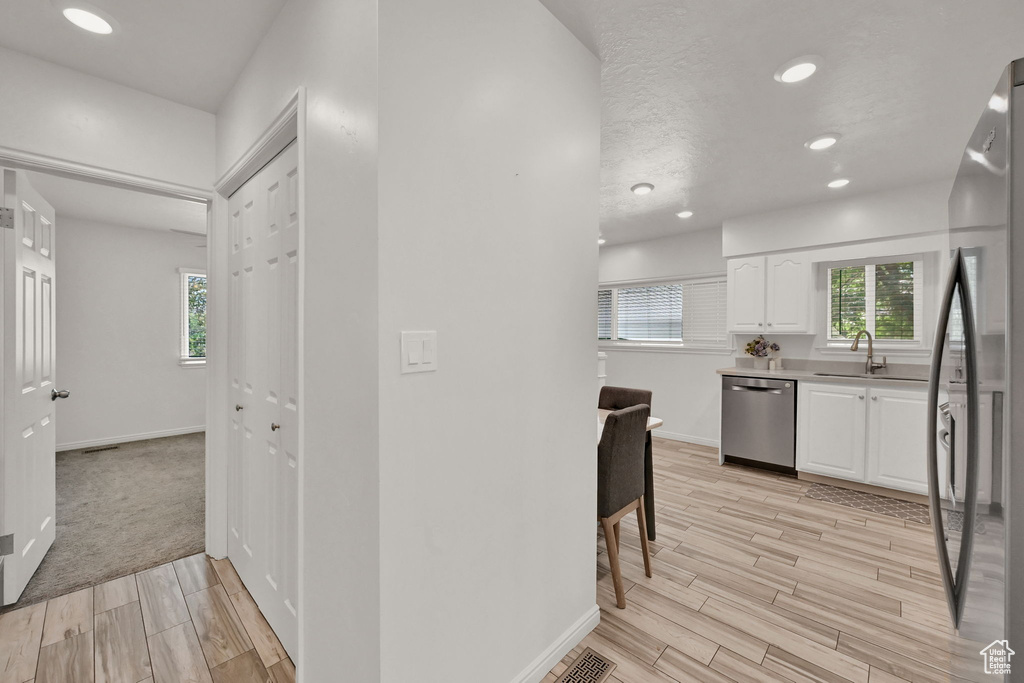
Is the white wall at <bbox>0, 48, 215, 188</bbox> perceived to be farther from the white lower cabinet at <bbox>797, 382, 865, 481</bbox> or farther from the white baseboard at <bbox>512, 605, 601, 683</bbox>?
the white lower cabinet at <bbox>797, 382, 865, 481</bbox>

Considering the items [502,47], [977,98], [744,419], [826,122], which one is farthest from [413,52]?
[744,419]

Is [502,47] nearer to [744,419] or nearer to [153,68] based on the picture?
[153,68]

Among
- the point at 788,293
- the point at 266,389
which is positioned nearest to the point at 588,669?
the point at 266,389

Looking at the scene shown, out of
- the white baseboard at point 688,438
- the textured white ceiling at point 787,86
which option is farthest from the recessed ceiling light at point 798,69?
the white baseboard at point 688,438

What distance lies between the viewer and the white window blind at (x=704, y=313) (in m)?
5.12

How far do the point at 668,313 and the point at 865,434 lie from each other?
2490 mm

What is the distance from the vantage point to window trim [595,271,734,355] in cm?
509

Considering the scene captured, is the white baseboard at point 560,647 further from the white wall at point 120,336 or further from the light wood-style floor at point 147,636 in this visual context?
the white wall at point 120,336

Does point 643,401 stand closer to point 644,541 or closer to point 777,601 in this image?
point 644,541

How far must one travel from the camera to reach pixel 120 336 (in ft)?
16.1

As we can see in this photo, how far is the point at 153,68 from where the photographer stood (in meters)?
2.00

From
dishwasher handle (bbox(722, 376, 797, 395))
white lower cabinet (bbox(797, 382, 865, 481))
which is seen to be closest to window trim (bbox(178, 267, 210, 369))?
dishwasher handle (bbox(722, 376, 797, 395))

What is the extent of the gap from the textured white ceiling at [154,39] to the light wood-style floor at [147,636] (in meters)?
2.55

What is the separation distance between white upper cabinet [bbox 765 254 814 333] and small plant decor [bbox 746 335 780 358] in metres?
0.30
